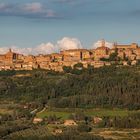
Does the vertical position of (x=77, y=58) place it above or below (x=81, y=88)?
above

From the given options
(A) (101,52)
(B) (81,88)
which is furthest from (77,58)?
(B) (81,88)

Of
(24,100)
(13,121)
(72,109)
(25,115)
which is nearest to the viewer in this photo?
(13,121)

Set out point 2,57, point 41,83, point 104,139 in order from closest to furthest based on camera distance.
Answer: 1. point 104,139
2. point 41,83
3. point 2,57

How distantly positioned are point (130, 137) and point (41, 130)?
8.29 meters

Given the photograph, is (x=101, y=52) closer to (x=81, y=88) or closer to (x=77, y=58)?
(x=77, y=58)

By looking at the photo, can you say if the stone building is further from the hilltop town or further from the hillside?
the hillside

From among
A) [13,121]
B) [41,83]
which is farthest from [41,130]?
[41,83]

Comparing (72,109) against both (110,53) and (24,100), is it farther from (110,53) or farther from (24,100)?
(110,53)

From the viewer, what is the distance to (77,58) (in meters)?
94.1

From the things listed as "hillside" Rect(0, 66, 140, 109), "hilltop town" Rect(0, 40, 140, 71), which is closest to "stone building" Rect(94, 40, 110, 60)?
"hilltop town" Rect(0, 40, 140, 71)

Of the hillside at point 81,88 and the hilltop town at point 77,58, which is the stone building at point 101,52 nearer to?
Result: the hilltop town at point 77,58

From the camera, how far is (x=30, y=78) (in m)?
78.4

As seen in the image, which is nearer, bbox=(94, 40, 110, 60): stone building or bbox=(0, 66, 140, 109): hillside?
bbox=(0, 66, 140, 109): hillside

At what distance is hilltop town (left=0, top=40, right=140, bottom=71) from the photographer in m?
87.9
